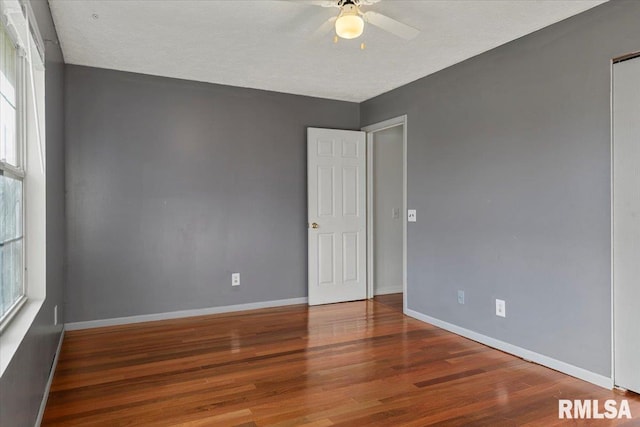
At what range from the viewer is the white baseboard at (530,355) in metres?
2.75

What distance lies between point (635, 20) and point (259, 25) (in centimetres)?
244

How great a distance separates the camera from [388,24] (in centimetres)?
254

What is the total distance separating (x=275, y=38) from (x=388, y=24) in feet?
A: 3.53

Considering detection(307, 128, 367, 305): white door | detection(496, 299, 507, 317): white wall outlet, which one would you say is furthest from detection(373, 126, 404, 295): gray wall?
detection(496, 299, 507, 317): white wall outlet

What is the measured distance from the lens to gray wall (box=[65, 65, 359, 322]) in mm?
Answer: 3986

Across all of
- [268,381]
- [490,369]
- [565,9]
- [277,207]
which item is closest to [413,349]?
[490,369]

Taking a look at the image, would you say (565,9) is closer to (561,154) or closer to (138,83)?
(561,154)

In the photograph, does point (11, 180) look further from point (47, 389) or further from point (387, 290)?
point (387, 290)

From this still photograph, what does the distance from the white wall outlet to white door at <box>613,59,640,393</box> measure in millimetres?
843

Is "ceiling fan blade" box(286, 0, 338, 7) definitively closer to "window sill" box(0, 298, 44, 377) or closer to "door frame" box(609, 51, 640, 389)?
"door frame" box(609, 51, 640, 389)

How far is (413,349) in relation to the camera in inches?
135

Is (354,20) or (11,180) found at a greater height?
Result: (354,20)

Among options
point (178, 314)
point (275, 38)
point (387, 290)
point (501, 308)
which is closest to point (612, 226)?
point (501, 308)

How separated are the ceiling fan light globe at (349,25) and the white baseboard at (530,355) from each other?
2668 mm
